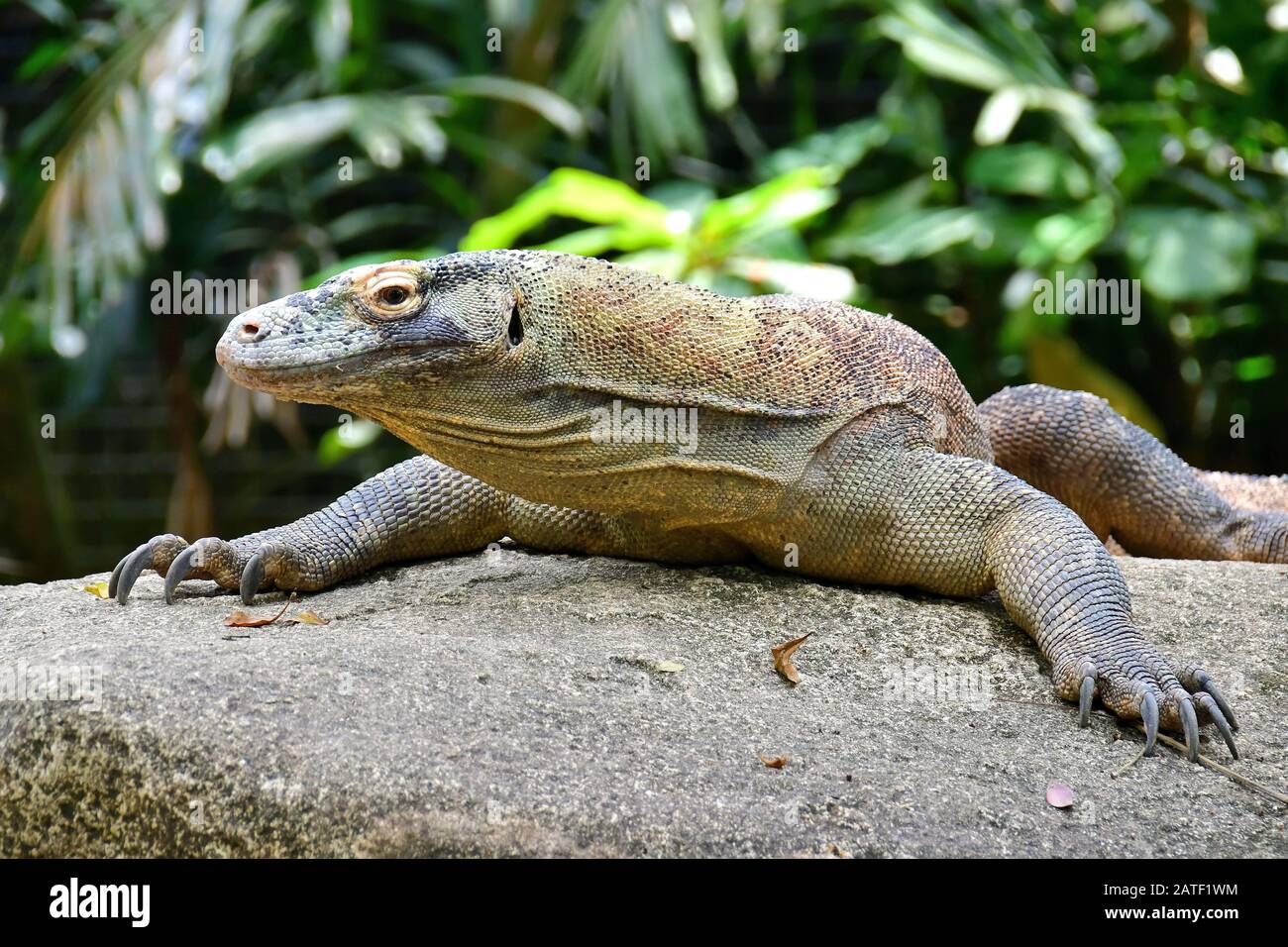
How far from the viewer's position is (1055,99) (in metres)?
7.69

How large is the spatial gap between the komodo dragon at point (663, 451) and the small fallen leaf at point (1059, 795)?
343 millimetres

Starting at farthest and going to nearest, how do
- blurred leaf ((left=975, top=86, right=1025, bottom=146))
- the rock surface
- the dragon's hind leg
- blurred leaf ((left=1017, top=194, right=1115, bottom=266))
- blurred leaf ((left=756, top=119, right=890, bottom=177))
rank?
blurred leaf ((left=756, top=119, right=890, bottom=177)) → blurred leaf ((left=1017, top=194, right=1115, bottom=266)) → blurred leaf ((left=975, top=86, right=1025, bottom=146)) → the dragon's hind leg → the rock surface

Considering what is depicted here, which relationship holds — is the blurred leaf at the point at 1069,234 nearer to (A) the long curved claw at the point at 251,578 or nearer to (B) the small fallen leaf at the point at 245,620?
(A) the long curved claw at the point at 251,578

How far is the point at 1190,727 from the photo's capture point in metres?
3.37

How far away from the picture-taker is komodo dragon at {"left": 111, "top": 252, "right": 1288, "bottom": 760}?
11.7 feet

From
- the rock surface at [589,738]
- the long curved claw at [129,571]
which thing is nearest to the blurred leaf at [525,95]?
the long curved claw at [129,571]

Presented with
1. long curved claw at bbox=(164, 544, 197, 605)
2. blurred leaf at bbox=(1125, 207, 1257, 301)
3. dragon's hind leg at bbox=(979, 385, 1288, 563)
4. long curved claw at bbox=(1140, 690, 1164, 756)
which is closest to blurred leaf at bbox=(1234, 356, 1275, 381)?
blurred leaf at bbox=(1125, 207, 1257, 301)

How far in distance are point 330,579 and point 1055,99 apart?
533cm

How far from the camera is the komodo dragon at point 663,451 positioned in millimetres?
3572

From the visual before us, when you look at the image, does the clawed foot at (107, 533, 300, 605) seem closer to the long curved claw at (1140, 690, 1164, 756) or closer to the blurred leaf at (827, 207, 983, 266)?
the long curved claw at (1140, 690, 1164, 756)

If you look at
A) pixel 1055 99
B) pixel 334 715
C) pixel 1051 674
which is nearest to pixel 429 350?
pixel 334 715

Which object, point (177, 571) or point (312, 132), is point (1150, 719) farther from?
point (312, 132)

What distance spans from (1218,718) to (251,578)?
273 cm

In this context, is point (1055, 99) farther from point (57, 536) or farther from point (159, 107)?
point (57, 536)
